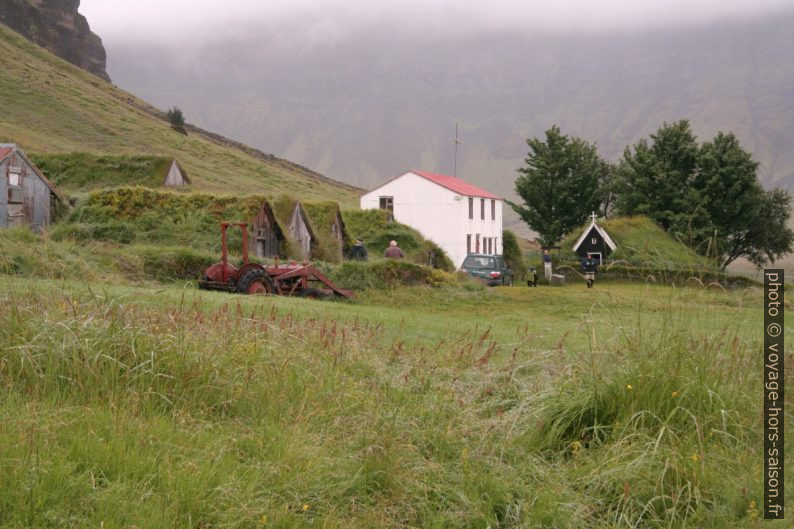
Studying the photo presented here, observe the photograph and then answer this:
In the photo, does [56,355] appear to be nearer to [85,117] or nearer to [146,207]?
[146,207]

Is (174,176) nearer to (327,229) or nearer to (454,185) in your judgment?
(327,229)

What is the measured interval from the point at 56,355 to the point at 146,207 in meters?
23.7

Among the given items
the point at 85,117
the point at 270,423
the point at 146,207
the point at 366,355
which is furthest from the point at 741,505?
the point at 85,117

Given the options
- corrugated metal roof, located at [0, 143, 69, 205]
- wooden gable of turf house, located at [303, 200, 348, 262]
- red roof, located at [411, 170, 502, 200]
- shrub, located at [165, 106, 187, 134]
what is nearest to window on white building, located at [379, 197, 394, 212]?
red roof, located at [411, 170, 502, 200]

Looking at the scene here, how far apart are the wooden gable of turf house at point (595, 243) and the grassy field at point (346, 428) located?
4872cm

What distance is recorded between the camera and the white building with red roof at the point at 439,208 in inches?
2392

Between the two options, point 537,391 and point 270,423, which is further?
point 537,391

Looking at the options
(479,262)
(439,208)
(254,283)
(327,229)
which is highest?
(439,208)

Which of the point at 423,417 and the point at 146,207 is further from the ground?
the point at 146,207

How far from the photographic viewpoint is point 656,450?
5961 mm

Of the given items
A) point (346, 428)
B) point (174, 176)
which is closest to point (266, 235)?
point (174, 176)

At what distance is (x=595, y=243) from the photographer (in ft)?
187

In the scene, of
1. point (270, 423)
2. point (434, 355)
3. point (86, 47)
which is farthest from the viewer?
point (86, 47)

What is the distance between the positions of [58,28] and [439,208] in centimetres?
10416
